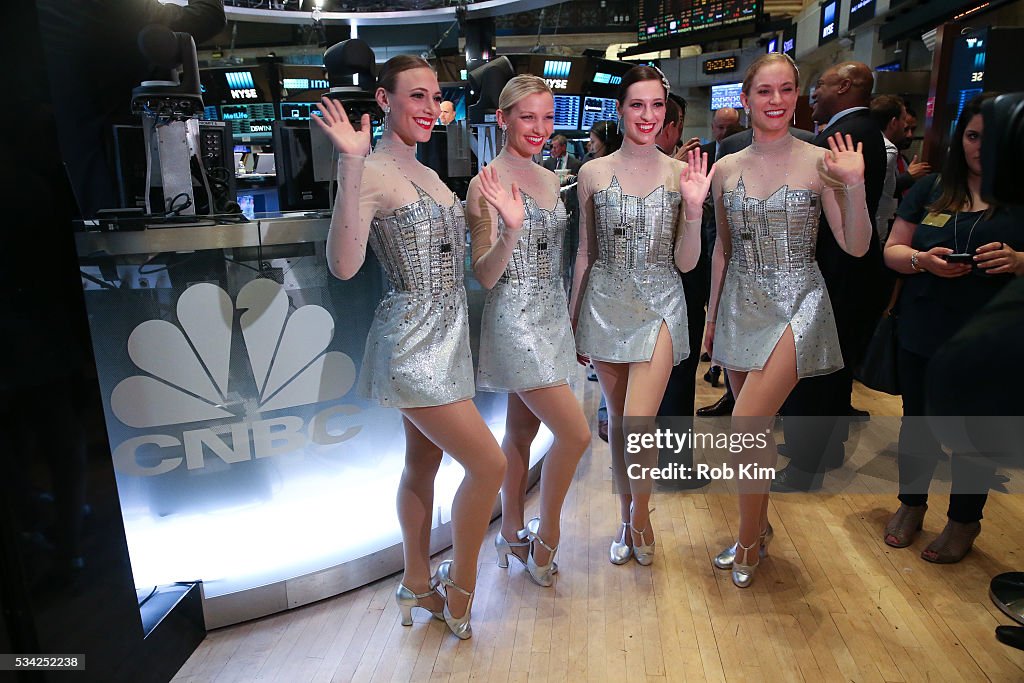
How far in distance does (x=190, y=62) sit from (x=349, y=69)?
0.81 meters

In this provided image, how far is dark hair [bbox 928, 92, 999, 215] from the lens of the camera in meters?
2.34

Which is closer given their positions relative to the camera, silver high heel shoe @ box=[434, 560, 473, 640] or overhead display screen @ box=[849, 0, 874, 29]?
silver high heel shoe @ box=[434, 560, 473, 640]

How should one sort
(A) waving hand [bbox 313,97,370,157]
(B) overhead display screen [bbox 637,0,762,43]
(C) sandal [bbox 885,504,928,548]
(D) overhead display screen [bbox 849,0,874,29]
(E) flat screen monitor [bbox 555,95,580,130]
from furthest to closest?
(B) overhead display screen [bbox 637,0,762,43] < (E) flat screen monitor [bbox 555,95,580,130] < (D) overhead display screen [bbox 849,0,874,29] < (C) sandal [bbox 885,504,928,548] < (A) waving hand [bbox 313,97,370,157]

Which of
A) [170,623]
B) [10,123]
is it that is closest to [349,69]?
[10,123]

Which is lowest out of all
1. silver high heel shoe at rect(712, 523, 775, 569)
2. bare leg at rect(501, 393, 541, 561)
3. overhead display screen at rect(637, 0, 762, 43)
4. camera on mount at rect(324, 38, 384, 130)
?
silver high heel shoe at rect(712, 523, 775, 569)

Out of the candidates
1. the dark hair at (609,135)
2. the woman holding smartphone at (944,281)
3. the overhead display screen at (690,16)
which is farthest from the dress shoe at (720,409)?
the overhead display screen at (690,16)

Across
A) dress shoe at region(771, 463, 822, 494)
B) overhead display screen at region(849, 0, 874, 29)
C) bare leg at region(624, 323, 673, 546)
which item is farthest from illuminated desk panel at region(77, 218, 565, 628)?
overhead display screen at region(849, 0, 874, 29)

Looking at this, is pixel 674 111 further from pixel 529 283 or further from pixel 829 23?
pixel 829 23

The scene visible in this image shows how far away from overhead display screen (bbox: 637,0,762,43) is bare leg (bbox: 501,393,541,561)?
37.1 ft

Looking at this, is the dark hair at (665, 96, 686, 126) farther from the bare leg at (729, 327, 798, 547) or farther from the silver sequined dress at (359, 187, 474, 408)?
the silver sequined dress at (359, 187, 474, 408)

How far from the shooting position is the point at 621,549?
9.45ft

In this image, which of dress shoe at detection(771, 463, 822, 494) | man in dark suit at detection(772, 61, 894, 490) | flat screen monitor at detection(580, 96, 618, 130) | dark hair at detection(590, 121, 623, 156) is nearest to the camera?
man in dark suit at detection(772, 61, 894, 490)

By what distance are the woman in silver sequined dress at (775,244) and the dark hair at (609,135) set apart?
184 cm

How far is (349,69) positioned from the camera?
99.3 inches
